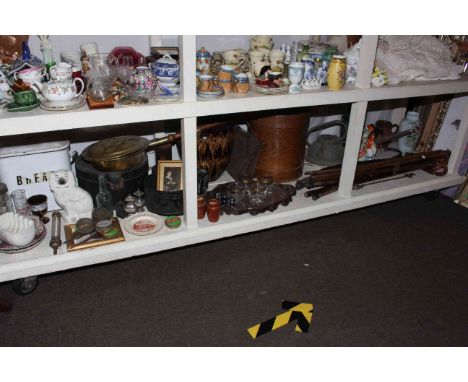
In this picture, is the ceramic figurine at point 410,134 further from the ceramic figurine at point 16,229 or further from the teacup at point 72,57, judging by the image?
the ceramic figurine at point 16,229

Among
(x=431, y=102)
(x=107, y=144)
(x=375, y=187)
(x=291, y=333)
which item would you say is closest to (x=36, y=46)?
(x=107, y=144)

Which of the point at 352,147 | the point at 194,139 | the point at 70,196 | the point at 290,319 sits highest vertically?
the point at 194,139

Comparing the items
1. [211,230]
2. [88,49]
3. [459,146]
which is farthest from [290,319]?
[459,146]

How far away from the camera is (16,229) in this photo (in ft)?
4.43

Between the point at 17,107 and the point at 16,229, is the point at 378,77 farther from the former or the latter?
the point at 16,229

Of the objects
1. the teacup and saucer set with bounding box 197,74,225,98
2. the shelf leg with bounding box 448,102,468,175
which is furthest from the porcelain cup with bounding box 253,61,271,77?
the shelf leg with bounding box 448,102,468,175

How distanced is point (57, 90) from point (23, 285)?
683 mm

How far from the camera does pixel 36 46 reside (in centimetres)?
157

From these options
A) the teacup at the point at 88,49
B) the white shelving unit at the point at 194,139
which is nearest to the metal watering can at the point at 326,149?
the white shelving unit at the point at 194,139

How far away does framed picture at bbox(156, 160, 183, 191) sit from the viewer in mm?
1594

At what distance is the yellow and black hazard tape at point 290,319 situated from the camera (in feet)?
4.31

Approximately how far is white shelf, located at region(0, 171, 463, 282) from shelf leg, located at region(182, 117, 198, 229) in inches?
2.4

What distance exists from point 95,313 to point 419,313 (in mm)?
1074

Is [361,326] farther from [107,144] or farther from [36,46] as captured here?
[36,46]
